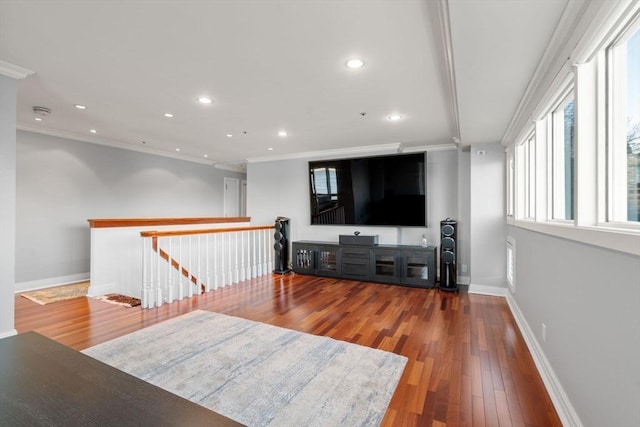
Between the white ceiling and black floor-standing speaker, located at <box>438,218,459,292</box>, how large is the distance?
4.44 ft

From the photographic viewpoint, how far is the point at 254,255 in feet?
17.8

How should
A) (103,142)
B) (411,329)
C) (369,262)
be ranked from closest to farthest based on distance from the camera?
(411,329), (369,262), (103,142)

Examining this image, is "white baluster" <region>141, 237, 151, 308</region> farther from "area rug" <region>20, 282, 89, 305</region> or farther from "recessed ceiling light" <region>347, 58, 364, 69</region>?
"recessed ceiling light" <region>347, 58, 364, 69</region>

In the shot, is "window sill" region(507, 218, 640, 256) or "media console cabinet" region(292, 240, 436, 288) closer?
"window sill" region(507, 218, 640, 256)

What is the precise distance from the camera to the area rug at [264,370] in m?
1.75

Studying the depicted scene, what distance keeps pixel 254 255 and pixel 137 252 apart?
1.82 metres

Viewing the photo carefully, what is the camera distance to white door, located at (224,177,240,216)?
7877 millimetres

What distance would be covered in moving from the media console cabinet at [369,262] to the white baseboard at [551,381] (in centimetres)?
178

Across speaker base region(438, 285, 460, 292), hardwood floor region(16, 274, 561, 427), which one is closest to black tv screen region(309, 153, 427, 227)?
speaker base region(438, 285, 460, 292)

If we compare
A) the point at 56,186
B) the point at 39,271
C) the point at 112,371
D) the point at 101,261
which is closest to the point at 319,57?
the point at 112,371

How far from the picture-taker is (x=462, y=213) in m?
5.05

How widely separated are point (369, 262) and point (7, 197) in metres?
4.47

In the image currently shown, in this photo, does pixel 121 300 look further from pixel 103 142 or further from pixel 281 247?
pixel 103 142

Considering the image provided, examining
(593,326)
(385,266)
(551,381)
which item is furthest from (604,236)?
(385,266)
